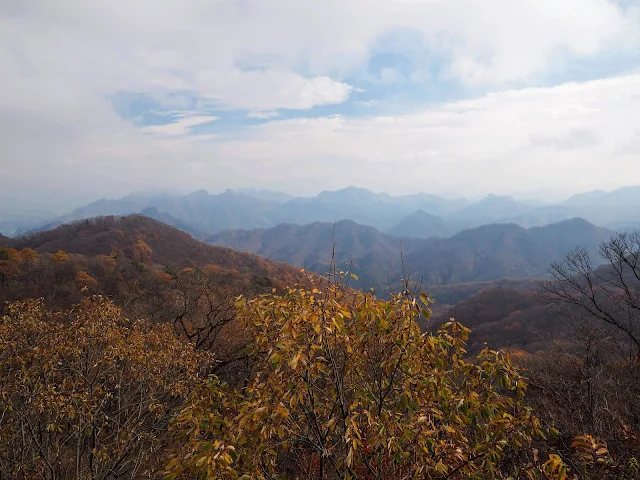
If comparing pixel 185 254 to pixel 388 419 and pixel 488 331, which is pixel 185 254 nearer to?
pixel 488 331

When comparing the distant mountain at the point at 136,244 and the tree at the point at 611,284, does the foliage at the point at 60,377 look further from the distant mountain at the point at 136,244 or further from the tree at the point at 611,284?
the distant mountain at the point at 136,244

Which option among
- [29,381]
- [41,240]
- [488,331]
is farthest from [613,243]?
[41,240]

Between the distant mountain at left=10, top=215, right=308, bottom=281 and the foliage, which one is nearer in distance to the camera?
the foliage

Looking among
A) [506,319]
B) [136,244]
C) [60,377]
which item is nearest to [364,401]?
[60,377]

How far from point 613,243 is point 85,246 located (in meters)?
124

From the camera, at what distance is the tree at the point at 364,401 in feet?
13.0

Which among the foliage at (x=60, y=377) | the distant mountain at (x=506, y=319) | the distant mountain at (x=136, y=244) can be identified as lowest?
the distant mountain at (x=506, y=319)

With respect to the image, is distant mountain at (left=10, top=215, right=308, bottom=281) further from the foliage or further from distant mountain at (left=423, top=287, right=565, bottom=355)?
the foliage

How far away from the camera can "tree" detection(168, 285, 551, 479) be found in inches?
156

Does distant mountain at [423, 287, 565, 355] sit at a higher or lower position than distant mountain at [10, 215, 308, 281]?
lower

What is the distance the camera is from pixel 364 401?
4.78m

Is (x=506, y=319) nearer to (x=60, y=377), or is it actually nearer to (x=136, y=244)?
(x=60, y=377)

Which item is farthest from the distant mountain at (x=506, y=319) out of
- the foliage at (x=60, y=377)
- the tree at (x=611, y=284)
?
the foliage at (x=60, y=377)

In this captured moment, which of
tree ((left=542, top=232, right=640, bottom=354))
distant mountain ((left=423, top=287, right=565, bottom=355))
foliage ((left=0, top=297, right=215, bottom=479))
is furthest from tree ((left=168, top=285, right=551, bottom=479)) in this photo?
distant mountain ((left=423, top=287, right=565, bottom=355))
